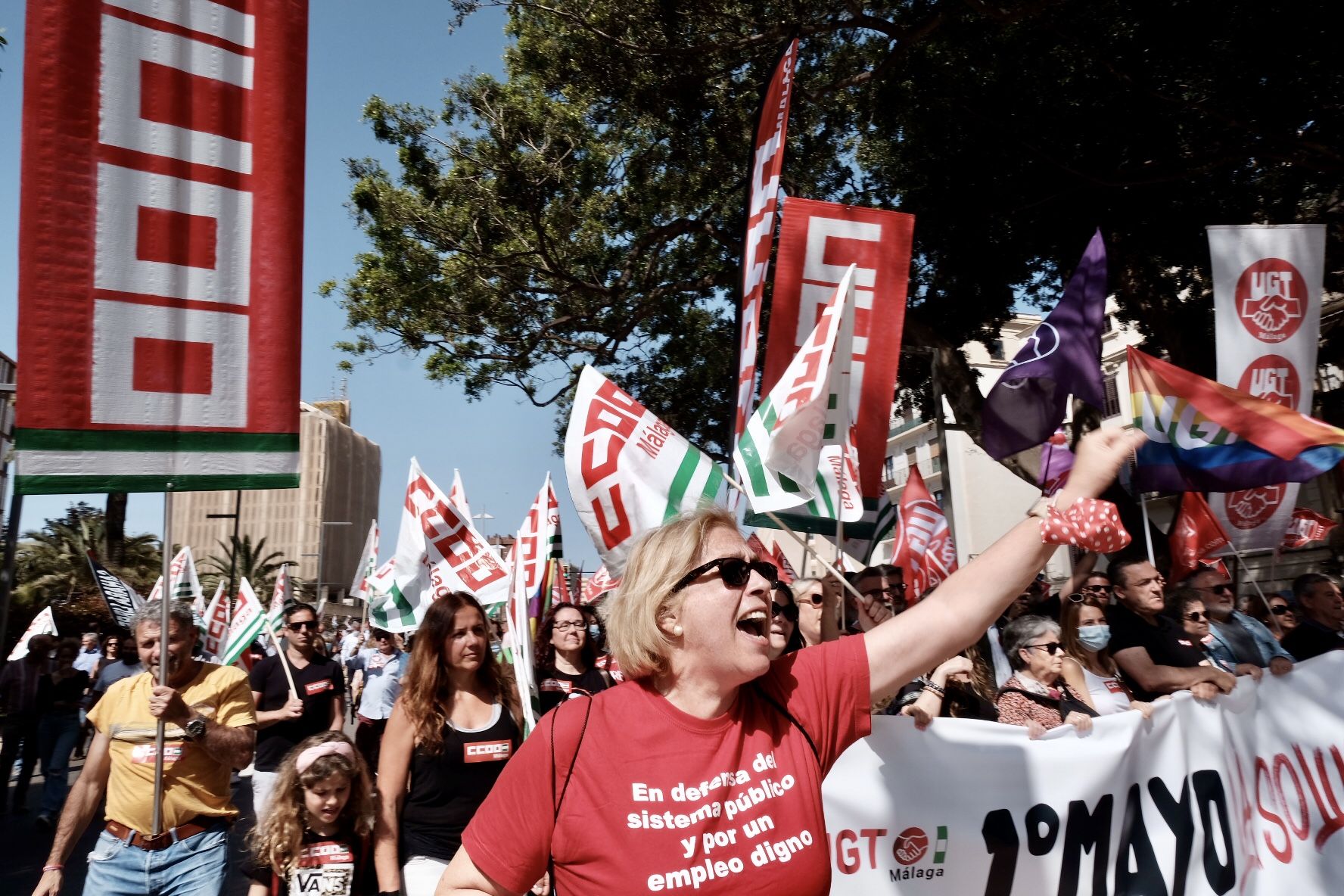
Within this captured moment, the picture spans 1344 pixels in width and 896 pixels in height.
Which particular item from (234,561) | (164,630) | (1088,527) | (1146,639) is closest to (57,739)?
(164,630)

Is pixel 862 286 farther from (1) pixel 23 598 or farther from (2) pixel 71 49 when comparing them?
(1) pixel 23 598

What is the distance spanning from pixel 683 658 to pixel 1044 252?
11502mm

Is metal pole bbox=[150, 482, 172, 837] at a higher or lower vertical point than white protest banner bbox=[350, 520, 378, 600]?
higher

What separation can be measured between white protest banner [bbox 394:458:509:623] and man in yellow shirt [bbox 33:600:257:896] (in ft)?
12.9

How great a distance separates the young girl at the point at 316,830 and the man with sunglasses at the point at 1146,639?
3523 mm

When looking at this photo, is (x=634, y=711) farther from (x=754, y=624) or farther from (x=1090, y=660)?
(x=1090, y=660)

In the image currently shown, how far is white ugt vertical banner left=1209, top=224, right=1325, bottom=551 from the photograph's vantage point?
7.37m

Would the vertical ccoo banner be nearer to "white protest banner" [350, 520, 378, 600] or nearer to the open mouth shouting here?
the open mouth shouting

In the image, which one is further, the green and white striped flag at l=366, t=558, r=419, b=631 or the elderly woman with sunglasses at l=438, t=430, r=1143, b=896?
the green and white striped flag at l=366, t=558, r=419, b=631

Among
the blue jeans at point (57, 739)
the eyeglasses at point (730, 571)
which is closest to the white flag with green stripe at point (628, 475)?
the eyeglasses at point (730, 571)

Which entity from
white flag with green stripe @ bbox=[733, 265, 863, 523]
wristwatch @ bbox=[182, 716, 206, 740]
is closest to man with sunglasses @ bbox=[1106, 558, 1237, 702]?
white flag with green stripe @ bbox=[733, 265, 863, 523]

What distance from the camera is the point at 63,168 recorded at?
3.25m

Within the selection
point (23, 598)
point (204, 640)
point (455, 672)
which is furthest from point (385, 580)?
point (23, 598)

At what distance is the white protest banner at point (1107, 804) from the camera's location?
3723 mm
